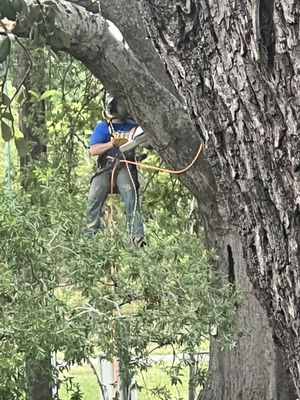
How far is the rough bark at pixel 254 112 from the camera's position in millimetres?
1759

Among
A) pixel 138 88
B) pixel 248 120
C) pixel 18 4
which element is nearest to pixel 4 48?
pixel 18 4

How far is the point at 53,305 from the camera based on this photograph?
125 inches

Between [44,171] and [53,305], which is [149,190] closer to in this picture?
[44,171]

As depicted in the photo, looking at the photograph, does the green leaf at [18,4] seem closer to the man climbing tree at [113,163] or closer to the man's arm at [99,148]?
the man climbing tree at [113,163]

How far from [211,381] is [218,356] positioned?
0.16m

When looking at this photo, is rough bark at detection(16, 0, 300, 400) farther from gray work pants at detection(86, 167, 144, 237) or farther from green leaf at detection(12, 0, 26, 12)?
gray work pants at detection(86, 167, 144, 237)

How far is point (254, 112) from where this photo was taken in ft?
5.90

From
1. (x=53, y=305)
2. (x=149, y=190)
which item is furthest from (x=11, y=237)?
(x=149, y=190)

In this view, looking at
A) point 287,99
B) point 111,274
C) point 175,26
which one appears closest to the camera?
point 287,99

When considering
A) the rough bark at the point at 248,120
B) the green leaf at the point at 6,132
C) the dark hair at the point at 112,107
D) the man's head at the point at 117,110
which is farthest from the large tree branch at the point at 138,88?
the rough bark at the point at 248,120

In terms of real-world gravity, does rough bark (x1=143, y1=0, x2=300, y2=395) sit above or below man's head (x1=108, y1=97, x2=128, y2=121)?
below

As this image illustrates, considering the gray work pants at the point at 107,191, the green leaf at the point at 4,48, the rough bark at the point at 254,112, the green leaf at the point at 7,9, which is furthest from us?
the gray work pants at the point at 107,191

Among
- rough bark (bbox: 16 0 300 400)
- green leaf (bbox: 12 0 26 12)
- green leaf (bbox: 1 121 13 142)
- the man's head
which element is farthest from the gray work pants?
rough bark (bbox: 16 0 300 400)

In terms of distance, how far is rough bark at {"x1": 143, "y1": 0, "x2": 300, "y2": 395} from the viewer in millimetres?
1759
